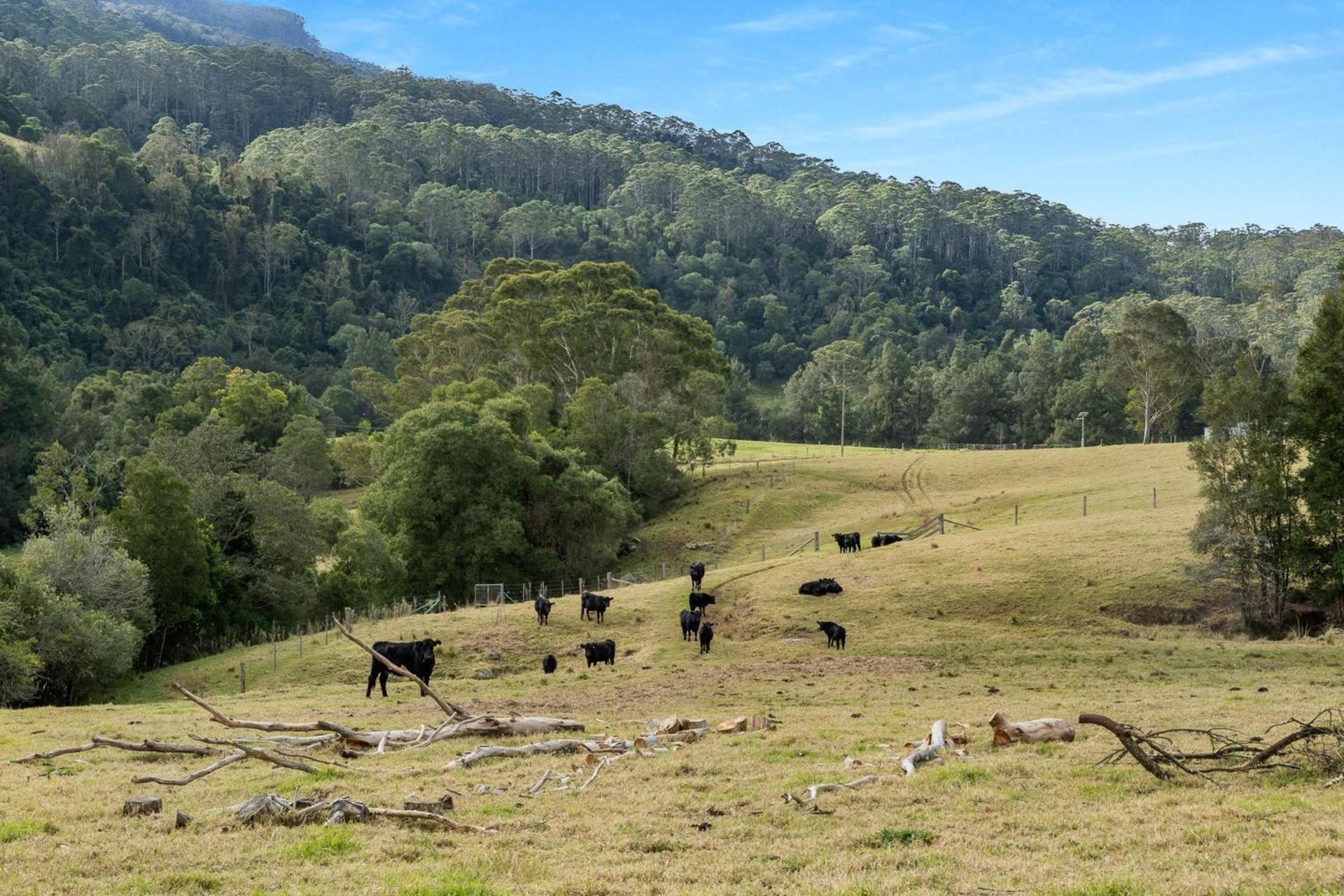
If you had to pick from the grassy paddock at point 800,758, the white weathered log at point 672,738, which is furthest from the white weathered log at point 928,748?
the white weathered log at point 672,738

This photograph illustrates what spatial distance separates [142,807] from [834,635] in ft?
72.9

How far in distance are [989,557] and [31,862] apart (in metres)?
34.1

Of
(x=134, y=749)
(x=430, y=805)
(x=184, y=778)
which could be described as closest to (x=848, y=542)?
(x=134, y=749)

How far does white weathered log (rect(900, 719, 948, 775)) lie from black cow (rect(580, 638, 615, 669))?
586 inches

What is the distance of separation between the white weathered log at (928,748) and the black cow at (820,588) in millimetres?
20245

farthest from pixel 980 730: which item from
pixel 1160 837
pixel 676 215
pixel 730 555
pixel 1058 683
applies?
pixel 676 215

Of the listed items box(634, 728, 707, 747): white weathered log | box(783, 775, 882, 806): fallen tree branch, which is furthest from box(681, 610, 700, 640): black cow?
box(783, 775, 882, 806): fallen tree branch

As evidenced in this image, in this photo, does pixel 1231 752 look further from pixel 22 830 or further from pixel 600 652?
pixel 600 652

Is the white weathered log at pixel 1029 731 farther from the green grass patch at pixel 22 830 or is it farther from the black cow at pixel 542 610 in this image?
the black cow at pixel 542 610

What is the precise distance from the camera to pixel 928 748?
14.9 metres

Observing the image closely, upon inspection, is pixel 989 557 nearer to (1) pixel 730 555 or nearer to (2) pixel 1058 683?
(2) pixel 1058 683

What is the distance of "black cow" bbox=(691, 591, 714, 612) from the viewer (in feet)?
114

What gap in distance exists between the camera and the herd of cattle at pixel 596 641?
26.3 m

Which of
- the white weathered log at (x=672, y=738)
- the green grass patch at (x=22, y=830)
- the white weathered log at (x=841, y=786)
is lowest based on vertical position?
the white weathered log at (x=672, y=738)
